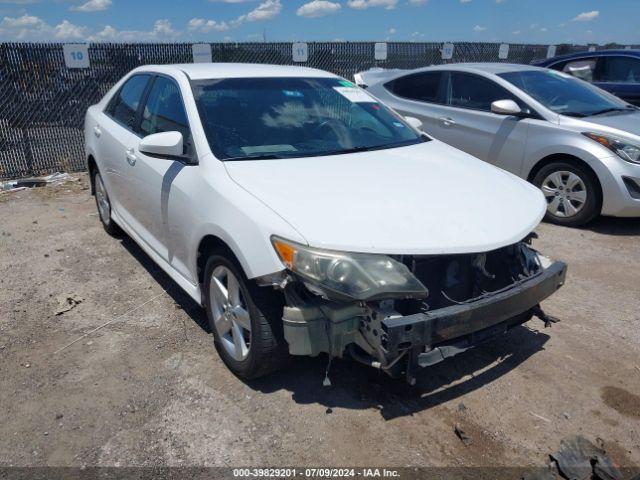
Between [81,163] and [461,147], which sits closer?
[461,147]

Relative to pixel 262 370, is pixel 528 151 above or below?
above

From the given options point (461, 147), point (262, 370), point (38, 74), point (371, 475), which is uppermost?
point (38, 74)

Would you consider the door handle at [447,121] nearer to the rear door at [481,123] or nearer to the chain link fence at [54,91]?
the rear door at [481,123]

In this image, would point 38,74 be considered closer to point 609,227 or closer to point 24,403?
point 24,403

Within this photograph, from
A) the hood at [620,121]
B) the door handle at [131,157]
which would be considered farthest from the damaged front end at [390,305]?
the hood at [620,121]

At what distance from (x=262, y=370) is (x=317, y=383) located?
14.9 inches

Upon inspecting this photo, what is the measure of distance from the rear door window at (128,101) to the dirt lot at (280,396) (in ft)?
4.73

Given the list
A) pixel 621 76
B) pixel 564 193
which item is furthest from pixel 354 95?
pixel 621 76

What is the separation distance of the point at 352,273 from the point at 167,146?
1503 mm

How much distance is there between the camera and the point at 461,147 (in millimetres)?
6703

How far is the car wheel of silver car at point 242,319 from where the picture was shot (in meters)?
2.73

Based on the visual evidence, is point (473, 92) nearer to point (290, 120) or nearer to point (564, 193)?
point (564, 193)

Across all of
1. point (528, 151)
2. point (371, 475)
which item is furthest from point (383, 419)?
point (528, 151)

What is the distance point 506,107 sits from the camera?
19.6 ft
